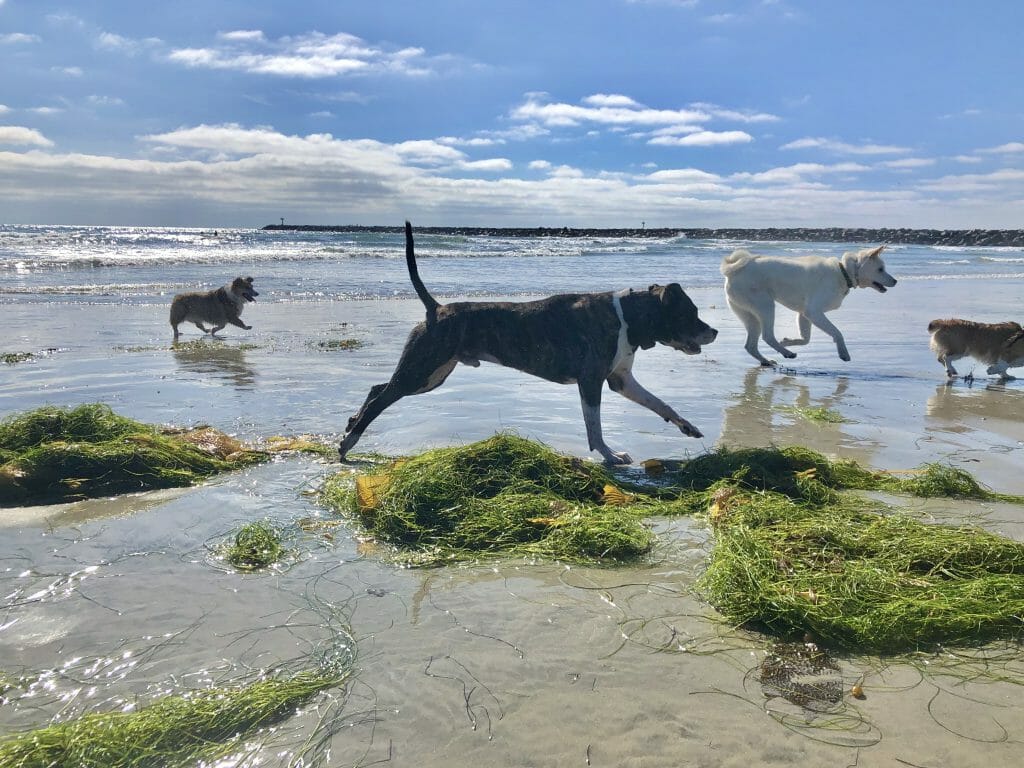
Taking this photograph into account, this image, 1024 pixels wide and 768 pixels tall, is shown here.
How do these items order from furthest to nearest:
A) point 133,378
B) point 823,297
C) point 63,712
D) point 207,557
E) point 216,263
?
1. point 216,263
2. point 823,297
3. point 133,378
4. point 207,557
5. point 63,712

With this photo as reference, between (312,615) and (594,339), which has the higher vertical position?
(594,339)

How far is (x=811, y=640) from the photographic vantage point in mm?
2811

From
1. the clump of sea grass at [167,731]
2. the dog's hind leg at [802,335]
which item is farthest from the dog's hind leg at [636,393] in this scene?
the dog's hind leg at [802,335]

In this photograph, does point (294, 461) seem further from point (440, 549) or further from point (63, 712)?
point (63, 712)

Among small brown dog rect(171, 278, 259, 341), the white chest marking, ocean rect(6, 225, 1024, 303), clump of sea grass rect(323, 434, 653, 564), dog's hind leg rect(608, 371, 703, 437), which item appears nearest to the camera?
clump of sea grass rect(323, 434, 653, 564)

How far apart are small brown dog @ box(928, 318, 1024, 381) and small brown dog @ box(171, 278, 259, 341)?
10742mm

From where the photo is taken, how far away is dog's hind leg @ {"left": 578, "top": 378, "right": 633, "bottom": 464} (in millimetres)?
5555

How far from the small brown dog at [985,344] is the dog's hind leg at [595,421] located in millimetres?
5864

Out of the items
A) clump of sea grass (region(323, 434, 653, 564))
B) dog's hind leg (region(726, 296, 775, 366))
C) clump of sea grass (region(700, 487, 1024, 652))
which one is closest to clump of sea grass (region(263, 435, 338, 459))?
clump of sea grass (region(323, 434, 653, 564))

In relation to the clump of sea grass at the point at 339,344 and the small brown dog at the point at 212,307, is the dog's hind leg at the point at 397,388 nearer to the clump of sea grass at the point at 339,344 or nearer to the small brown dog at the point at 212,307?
the clump of sea grass at the point at 339,344

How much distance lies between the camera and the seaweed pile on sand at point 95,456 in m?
4.69

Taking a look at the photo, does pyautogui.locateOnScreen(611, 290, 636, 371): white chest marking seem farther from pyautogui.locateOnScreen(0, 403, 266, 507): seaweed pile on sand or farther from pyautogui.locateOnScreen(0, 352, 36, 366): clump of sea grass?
pyautogui.locateOnScreen(0, 352, 36, 366): clump of sea grass

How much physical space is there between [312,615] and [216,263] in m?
29.5

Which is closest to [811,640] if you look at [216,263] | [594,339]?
[594,339]
